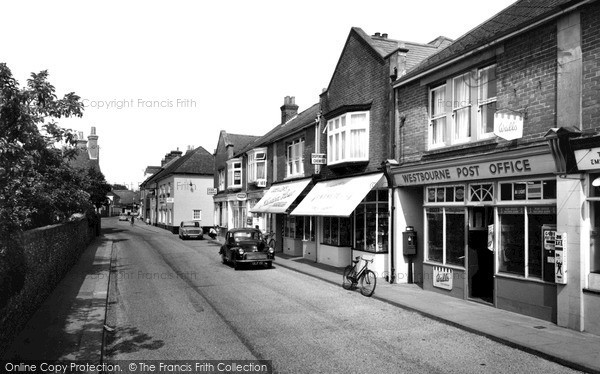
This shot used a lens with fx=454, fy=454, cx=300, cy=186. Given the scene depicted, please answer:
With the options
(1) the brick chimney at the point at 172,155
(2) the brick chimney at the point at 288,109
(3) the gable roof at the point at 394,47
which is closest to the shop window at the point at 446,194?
(3) the gable roof at the point at 394,47

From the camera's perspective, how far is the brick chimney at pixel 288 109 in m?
32.4

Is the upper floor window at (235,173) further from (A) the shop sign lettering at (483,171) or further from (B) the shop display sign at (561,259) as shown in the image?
(B) the shop display sign at (561,259)

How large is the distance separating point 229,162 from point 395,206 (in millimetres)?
23003

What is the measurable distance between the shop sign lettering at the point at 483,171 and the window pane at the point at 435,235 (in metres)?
1.03

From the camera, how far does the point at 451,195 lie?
40.9ft

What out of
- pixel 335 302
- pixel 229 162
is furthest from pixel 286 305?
pixel 229 162

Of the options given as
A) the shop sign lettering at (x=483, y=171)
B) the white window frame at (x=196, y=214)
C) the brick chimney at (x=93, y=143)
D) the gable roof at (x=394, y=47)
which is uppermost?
the brick chimney at (x=93, y=143)

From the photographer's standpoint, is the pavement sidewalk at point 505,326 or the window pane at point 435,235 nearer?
the pavement sidewalk at point 505,326

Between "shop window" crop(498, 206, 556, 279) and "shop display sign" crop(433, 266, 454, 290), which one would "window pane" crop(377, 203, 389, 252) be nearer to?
"shop display sign" crop(433, 266, 454, 290)

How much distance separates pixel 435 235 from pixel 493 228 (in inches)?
94.1

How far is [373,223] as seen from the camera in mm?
16328

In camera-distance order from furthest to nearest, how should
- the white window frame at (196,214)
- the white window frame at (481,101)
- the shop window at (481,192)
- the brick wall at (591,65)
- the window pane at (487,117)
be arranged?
1. the white window frame at (196,214)
2. the white window frame at (481,101)
3. the window pane at (487,117)
4. the shop window at (481,192)
5. the brick wall at (591,65)

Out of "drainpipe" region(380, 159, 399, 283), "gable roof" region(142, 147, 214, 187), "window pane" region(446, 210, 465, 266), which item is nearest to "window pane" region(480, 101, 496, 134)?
"window pane" region(446, 210, 465, 266)


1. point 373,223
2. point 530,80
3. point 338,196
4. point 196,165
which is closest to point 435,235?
point 373,223
